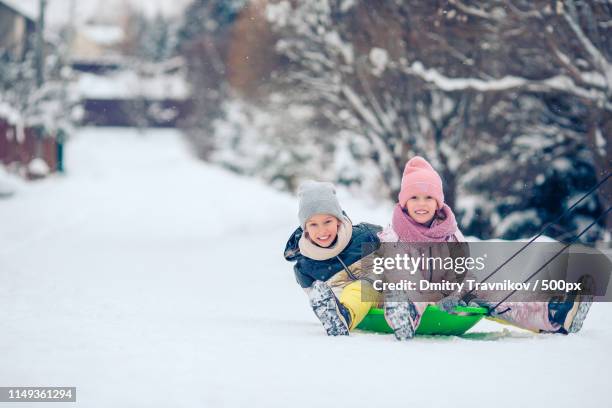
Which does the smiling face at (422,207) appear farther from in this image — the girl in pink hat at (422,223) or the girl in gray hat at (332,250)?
the girl in gray hat at (332,250)

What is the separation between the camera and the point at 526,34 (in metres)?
10.0

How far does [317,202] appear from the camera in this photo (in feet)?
15.1

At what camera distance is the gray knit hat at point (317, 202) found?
4.60 m

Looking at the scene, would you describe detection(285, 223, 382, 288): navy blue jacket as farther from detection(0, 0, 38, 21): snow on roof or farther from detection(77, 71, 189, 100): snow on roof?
detection(77, 71, 189, 100): snow on roof

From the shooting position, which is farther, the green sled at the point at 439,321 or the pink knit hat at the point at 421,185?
the pink knit hat at the point at 421,185

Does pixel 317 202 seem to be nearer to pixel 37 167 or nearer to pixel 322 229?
pixel 322 229

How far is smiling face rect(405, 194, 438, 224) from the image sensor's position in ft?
14.7

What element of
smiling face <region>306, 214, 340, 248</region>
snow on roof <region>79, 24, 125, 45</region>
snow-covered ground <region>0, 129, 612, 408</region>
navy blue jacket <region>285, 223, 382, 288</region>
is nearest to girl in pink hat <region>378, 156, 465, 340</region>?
navy blue jacket <region>285, 223, 382, 288</region>

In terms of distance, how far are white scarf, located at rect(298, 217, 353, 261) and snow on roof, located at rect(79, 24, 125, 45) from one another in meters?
72.0

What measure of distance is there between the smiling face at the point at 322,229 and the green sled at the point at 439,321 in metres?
0.52

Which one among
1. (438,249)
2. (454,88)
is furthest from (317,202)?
(454,88)

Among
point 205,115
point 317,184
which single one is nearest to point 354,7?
point 317,184

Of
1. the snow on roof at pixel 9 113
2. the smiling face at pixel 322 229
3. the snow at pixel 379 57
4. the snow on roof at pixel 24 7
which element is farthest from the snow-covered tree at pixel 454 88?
the snow on roof at pixel 24 7

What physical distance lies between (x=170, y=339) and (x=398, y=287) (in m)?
1.35
